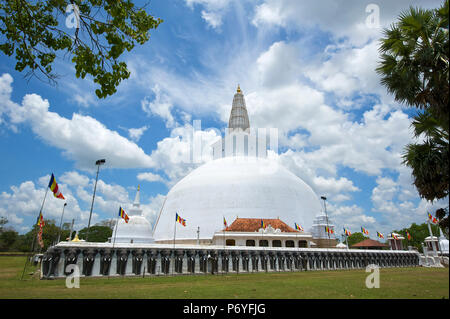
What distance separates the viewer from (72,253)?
21.4 metres

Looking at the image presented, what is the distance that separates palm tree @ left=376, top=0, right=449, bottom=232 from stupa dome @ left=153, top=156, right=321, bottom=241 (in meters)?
33.9

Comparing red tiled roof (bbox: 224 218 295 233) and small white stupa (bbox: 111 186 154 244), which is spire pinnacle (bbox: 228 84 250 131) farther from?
small white stupa (bbox: 111 186 154 244)

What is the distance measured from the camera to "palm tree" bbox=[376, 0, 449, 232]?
8492 millimetres

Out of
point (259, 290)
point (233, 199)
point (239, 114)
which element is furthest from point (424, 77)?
point (239, 114)

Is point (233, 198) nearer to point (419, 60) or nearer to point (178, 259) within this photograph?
point (178, 259)

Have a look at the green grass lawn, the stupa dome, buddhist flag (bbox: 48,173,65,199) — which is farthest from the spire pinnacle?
the green grass lawn

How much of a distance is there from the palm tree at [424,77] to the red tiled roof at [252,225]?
96.2 ft

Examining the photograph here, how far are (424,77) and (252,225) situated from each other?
32.5 m

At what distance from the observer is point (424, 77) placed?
9.06 m

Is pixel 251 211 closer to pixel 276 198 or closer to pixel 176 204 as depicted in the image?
pixel 276 198

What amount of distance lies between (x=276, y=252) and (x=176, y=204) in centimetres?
2274

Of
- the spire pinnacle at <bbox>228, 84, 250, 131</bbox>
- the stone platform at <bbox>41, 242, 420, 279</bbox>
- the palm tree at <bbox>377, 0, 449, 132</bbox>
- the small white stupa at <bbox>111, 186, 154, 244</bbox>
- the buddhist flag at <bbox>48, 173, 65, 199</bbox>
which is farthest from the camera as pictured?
the spire pinnacle at <bbox>228, 84, 250, 131</bbox>
